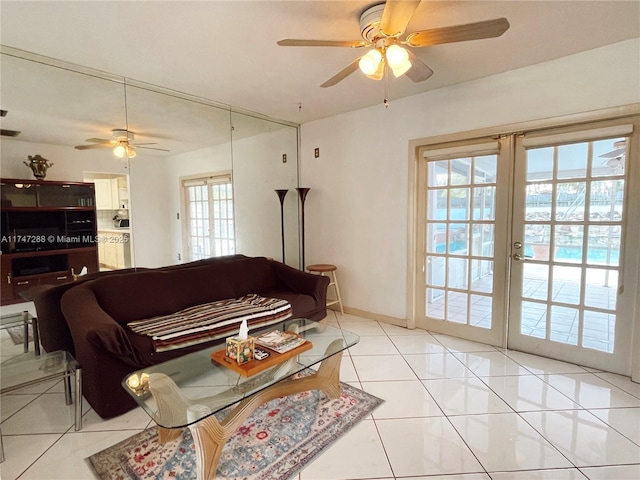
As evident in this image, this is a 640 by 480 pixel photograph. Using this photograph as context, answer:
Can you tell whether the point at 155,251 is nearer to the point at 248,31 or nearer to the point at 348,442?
the point at 248,31

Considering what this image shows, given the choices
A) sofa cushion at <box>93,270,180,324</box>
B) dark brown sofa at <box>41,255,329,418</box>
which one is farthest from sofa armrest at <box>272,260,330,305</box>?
sofa cushion at <box>93,270,180,324</box>

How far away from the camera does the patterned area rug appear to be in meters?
1.60

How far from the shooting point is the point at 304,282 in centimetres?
346

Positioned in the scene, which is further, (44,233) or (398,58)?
(44,233)

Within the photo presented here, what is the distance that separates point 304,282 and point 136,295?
1559 mm

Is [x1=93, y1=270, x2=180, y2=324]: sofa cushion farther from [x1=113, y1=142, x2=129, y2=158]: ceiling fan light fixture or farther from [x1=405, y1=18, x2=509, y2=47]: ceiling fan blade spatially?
[x1=405, y1=18, x2=509, y2=47]: ceiling fan blade

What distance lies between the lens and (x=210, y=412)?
1.43 metres

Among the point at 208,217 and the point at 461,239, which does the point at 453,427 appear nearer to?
the point at 461,239

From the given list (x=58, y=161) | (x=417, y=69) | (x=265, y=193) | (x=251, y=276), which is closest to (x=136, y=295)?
(x=251, y=276)

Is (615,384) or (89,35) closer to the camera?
(89,35)

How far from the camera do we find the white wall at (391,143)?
2.45m

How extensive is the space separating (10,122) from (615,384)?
15.9 ft

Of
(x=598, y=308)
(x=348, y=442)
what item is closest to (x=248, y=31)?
(x=348, y=442)

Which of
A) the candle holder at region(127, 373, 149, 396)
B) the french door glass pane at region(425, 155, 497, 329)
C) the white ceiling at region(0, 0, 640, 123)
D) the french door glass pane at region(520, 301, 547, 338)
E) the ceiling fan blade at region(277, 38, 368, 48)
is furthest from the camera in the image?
the french door glass pane at region(425, 155, 497, 329)
